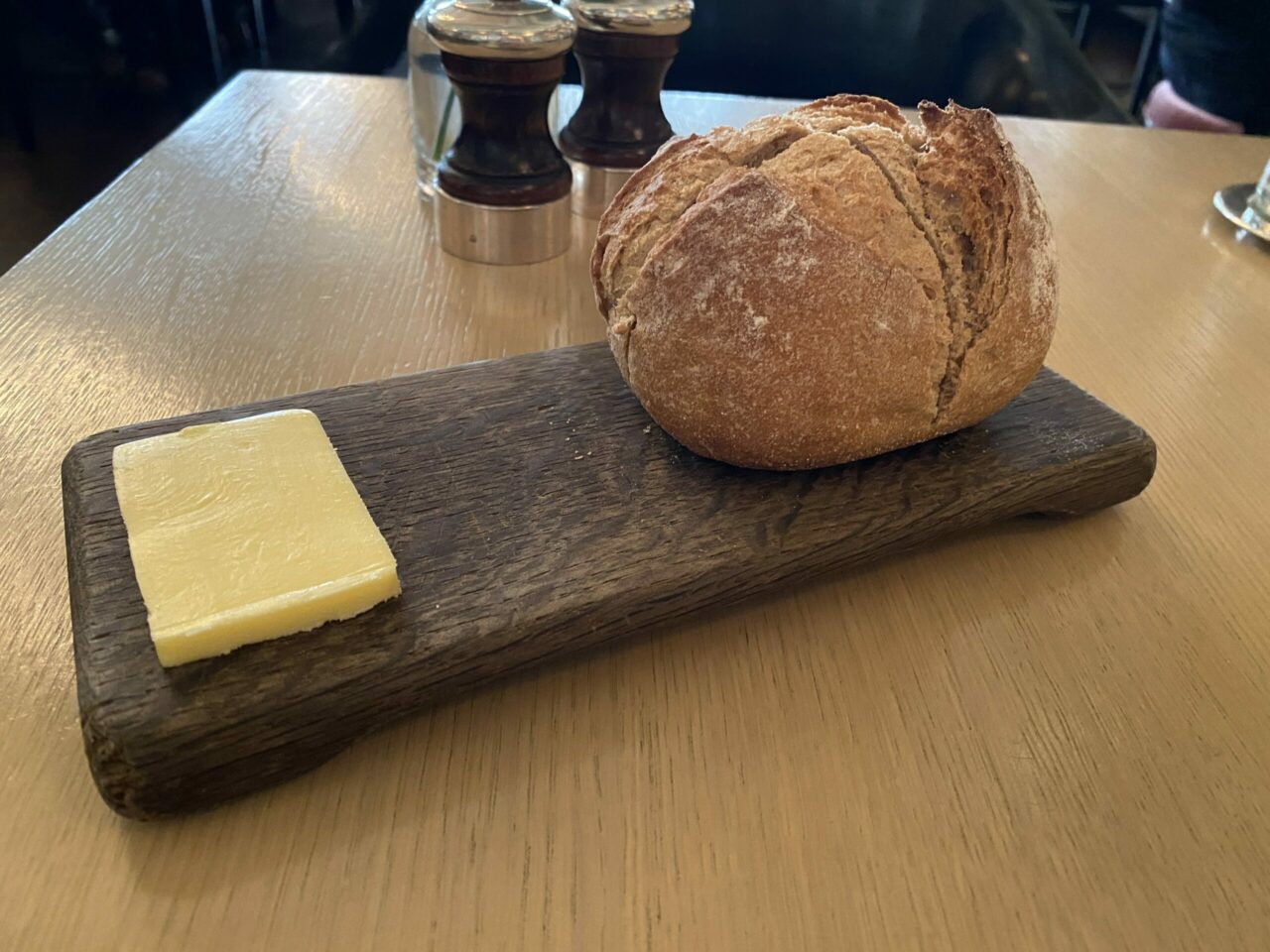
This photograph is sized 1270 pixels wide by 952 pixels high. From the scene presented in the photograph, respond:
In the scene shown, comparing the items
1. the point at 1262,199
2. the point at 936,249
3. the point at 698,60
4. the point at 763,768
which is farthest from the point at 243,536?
the point at 698,60

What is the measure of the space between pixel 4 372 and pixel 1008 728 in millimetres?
896

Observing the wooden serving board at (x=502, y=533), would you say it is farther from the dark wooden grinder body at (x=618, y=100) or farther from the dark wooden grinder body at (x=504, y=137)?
the dark wooden grinder body at (x=618, y=100)

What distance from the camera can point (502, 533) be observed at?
57cm

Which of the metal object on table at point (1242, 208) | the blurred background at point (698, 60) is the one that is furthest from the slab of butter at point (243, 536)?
the blurred background at point (698, 60)

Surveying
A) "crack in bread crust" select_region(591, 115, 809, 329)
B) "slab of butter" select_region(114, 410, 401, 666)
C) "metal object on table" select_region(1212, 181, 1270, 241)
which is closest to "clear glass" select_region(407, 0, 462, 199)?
"crack in bread crust" select_region(591, 115, 809, 329)

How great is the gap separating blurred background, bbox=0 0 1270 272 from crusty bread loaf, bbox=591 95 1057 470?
5.00 ft

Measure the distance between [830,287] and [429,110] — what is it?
2.80 feet

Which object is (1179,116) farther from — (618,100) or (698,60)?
(618,100)

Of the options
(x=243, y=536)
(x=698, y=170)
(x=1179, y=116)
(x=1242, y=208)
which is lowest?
(x=1179, y=116)

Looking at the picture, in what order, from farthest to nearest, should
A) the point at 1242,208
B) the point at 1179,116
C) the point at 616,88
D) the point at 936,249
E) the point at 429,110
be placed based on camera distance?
the point at 1179,116, the point at 1242,208, the point at 429,110, the point at 616,88, the point at 936,249

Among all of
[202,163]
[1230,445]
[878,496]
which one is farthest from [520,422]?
[202,163]

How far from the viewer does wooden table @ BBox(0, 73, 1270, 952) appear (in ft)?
1.48

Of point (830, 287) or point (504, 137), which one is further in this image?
point (504, 137)

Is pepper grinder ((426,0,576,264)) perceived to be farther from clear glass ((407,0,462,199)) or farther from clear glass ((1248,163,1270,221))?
clear glass ((1248,163,1270,221))
